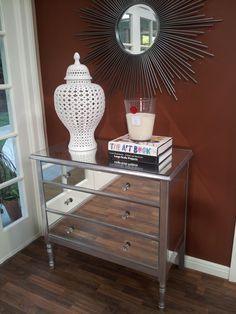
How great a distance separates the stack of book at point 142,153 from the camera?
4.37ft

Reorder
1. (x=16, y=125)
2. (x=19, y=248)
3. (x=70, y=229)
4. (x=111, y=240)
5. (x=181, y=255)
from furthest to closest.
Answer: (x=19, y=248) < (x=16, y=125) < (x=181, y=255) < (x=70, y=229) < (x=111, y=240)

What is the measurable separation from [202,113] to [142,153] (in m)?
0.47

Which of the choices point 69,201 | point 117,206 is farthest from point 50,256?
point 117,206

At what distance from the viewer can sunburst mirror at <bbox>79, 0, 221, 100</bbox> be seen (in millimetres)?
1440

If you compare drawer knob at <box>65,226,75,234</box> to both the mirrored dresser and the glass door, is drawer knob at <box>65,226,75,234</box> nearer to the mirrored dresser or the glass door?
the mirrored dresser

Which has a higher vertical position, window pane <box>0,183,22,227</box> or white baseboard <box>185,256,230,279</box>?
window pane <box>0,183,22,227</box>

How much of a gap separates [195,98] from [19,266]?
5.22 ft

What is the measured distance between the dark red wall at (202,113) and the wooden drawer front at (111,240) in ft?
1.38

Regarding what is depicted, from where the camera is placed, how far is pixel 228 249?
5.56ft

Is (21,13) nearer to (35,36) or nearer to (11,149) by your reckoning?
(35,36)

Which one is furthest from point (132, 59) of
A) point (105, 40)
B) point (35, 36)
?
point (35, 36)

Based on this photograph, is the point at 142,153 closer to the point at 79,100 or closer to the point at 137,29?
the point at 79,100

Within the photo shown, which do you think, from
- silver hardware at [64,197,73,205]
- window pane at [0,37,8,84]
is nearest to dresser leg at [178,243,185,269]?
silver hardware at [64,197,73,205]

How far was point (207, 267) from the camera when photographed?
1.78 m
